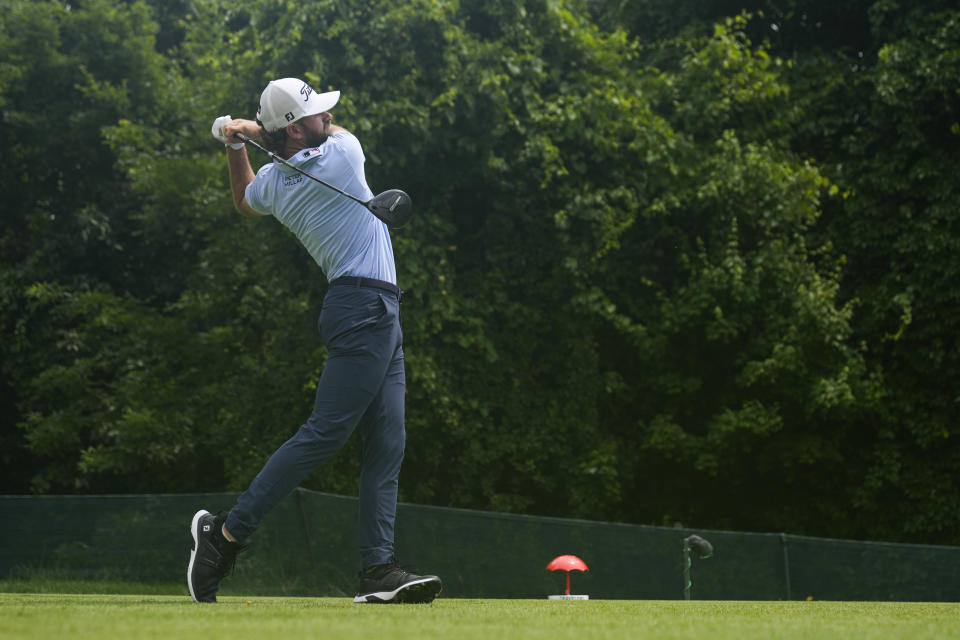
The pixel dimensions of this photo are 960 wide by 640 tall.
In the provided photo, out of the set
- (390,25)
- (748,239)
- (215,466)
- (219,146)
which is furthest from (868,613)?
(219,146)

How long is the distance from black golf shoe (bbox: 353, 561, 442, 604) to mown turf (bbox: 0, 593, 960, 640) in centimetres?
14

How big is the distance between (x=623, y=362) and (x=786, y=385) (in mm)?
2103

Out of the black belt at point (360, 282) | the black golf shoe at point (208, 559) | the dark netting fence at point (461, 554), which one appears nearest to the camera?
the black golf shoe at point (208, 559)

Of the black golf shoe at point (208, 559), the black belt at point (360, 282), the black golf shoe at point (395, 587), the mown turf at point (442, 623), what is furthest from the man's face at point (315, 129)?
the mown turf at point (442, 623)

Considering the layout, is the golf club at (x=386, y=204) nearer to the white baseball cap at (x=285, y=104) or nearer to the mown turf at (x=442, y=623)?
the white baseball cap at (x=285, y=104)

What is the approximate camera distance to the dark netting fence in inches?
356

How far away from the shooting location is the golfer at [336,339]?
4219 millimetres

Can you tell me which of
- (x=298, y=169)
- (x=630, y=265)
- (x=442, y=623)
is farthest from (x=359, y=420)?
(x=630, y=265)

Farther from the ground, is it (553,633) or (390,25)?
(390,25)

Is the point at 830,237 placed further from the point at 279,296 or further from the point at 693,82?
the point at 279,296

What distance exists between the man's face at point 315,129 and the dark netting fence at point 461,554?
4.71 m

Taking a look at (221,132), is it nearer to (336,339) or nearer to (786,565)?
(336,339)

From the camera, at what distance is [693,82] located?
48.1 feet

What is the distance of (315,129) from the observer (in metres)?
4.54
